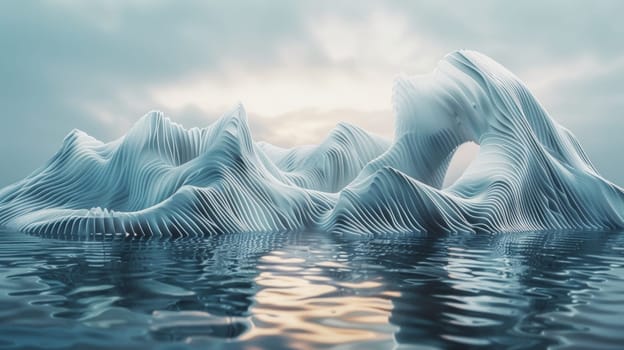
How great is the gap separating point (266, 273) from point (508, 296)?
3.21 meters

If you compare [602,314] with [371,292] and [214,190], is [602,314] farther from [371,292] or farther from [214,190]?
[214,190]

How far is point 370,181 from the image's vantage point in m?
19.9

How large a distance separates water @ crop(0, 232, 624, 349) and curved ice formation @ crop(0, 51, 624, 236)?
8.25 meters

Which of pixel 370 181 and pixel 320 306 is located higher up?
pixel 370 181

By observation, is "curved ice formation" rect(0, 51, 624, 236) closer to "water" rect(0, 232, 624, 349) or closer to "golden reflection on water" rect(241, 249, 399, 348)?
"water" rect(0, 232, 624, 349)

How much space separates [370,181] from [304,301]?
14354 mm

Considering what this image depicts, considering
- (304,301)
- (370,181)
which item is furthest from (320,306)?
(370,181)

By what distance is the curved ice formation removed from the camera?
18.9m

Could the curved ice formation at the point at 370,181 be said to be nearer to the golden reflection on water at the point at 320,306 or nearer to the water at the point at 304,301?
the water at the point at 304,301

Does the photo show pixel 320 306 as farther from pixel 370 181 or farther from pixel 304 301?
pixel 370 181

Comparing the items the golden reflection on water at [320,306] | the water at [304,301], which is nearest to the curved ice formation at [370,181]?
the water at [304,301]

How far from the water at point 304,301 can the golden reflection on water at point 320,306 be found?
15mm

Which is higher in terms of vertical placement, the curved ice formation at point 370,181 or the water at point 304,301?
the curved ice formation at point 370,181

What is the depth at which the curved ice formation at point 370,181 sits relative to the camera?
1891cm
